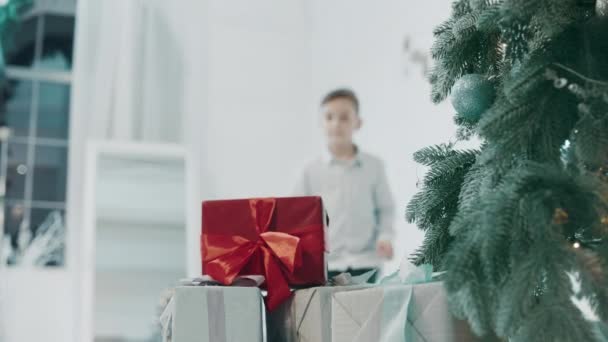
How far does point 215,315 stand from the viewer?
42.1 inches

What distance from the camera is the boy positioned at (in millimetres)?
2336

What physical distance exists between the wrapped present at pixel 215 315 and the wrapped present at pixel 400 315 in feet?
0.37

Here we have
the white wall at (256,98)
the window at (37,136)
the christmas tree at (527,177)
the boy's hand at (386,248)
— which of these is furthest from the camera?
the white wall at (256,98)

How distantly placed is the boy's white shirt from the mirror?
956mm

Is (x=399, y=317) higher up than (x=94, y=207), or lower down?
lower down

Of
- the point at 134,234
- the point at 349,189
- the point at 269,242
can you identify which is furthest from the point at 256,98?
the point at 269,242

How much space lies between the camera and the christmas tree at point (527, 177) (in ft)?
2.84

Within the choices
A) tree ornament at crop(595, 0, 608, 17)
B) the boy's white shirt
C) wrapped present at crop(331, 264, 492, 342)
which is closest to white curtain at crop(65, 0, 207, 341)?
the boy's white shirt

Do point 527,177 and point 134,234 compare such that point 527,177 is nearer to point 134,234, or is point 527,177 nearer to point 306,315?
point 306,315

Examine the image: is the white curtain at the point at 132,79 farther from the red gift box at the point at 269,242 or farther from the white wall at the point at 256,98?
the red gift box at the point at 269,242

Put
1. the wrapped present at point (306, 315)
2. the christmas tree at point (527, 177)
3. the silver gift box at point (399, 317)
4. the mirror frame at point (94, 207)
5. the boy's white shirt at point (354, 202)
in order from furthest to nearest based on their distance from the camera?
the mirror frame at point (94, 207)
the boy's white shirt at point (354, 202)
the wrapped present at point (306, 315)
the silver gift box at point (399, 317)
the christmas tree at point (527, 177)

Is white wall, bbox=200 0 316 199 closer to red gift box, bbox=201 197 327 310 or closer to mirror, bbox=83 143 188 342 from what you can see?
mirror, bbox=83 143 188 342

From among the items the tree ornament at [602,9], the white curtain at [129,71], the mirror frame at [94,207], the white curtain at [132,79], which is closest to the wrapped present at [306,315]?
the tree ornament at [602,9]

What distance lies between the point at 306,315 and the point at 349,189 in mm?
1305
